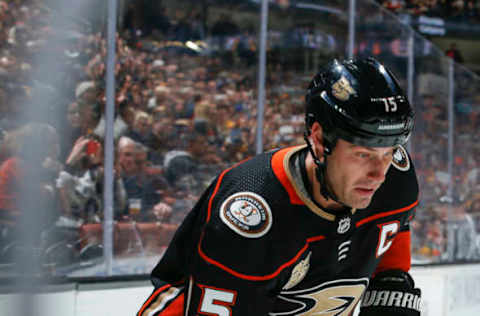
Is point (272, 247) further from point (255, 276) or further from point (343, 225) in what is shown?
point (343, 225)

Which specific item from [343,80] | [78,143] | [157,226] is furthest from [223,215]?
[157,226]

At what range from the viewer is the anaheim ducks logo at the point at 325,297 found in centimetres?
147

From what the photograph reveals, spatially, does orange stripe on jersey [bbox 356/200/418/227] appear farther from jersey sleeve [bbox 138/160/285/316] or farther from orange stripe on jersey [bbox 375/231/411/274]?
jersey sleeve [bbox 138/160/285/316]

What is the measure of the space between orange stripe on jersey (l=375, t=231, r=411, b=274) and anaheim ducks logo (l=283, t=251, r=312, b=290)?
1.39ft

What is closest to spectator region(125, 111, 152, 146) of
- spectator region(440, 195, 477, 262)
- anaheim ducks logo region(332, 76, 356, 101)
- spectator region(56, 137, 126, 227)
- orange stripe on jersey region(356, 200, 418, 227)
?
spectator region(56, 137, 126, 227)

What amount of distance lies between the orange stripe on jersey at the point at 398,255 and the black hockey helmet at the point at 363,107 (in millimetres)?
549

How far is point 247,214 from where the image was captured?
1275mm

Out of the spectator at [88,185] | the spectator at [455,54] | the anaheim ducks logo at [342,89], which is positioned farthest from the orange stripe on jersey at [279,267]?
the spectator at [455,54]

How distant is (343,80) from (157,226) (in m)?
1.87

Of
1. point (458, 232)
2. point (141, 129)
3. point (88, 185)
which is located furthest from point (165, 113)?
point (458, 232)

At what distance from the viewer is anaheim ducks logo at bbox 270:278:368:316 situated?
1.47 metres

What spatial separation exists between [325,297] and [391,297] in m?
0.24

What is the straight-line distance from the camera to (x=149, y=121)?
2973 millimetres

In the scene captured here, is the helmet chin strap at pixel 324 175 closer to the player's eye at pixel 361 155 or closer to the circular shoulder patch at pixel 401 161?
the player's eye at pixel 361 155
